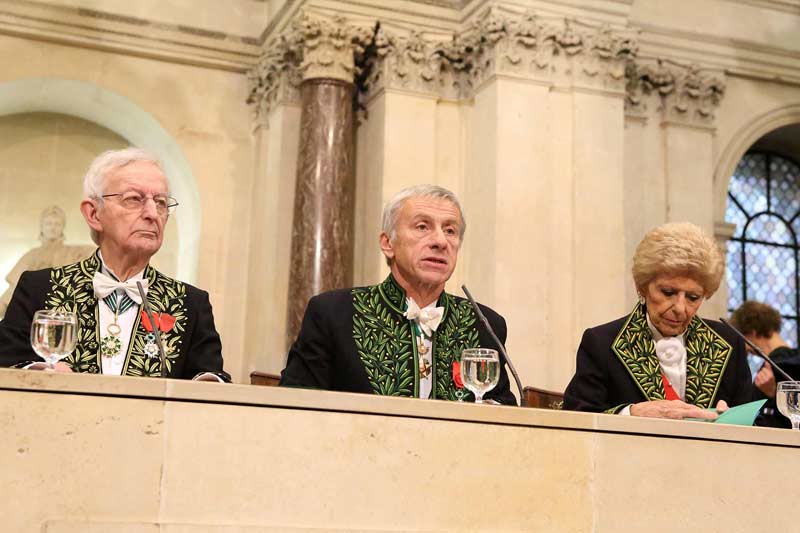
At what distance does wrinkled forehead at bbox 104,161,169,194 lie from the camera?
428 centimetres

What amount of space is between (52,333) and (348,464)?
3.00 ft

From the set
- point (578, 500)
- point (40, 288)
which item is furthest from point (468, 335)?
point (40, 288)

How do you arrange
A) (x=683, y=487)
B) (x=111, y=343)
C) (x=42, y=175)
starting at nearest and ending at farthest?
(x=683, y=487), (x=111, y=343), (x=42, y=175)

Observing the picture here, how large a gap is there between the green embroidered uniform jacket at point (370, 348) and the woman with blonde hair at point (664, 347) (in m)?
0.43

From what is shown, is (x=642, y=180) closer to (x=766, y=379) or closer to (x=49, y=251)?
(x=766, y=379)

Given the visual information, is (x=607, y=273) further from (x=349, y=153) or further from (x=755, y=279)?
(x=755, y=279)

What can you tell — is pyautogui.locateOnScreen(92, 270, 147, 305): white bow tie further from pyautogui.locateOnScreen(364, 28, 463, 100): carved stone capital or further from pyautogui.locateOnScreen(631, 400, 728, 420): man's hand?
pyautogui.locateOnScreen(364, 28, 463, 100): carved stone capital

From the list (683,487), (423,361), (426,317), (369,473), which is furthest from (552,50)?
(369,473)

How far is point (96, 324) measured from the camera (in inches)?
166

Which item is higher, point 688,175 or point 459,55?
point 459,55

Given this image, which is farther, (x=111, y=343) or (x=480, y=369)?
(x=111, y=343)

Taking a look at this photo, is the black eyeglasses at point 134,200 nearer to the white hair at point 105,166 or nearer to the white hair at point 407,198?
the white hair at point 105,166

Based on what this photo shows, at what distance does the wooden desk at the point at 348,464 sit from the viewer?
2895 mm

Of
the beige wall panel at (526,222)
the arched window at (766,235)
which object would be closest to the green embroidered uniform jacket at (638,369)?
the beige wall panel at (526,222)
